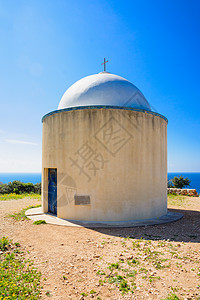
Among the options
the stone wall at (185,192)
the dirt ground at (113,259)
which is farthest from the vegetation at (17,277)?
the stone wall at (185,192)

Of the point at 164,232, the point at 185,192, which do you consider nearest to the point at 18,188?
the point at 185,192

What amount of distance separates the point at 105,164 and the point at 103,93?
309 cm

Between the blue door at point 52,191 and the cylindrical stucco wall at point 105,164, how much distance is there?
0.81m

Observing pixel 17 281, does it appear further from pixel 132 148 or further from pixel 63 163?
pixel 132 148

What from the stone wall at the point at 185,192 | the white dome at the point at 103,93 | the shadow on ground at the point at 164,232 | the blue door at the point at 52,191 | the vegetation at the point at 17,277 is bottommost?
the stone wall at the point at 185,192

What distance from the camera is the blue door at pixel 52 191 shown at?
9.30 metres

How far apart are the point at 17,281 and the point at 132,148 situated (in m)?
5.84

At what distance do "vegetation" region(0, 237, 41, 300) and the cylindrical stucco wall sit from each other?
10.8 ft

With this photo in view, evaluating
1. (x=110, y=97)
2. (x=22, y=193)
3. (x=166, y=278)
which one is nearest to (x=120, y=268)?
(x=166, y=278)

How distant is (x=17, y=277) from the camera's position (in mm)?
3863

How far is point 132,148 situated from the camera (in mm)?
8273

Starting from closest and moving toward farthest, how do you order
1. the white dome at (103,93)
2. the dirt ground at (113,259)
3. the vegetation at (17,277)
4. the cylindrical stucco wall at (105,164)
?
1. the vegetation at (17,277)
2. the dirt ground at (113,259)
3. the cylindrical stucco wall at (105,164)
4. the white dome at (103,93)

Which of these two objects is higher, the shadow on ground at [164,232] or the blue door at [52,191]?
the blue door at [52,191]

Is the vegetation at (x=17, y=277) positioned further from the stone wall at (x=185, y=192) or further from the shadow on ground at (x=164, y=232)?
the stone wall at (x=185, y=192)
